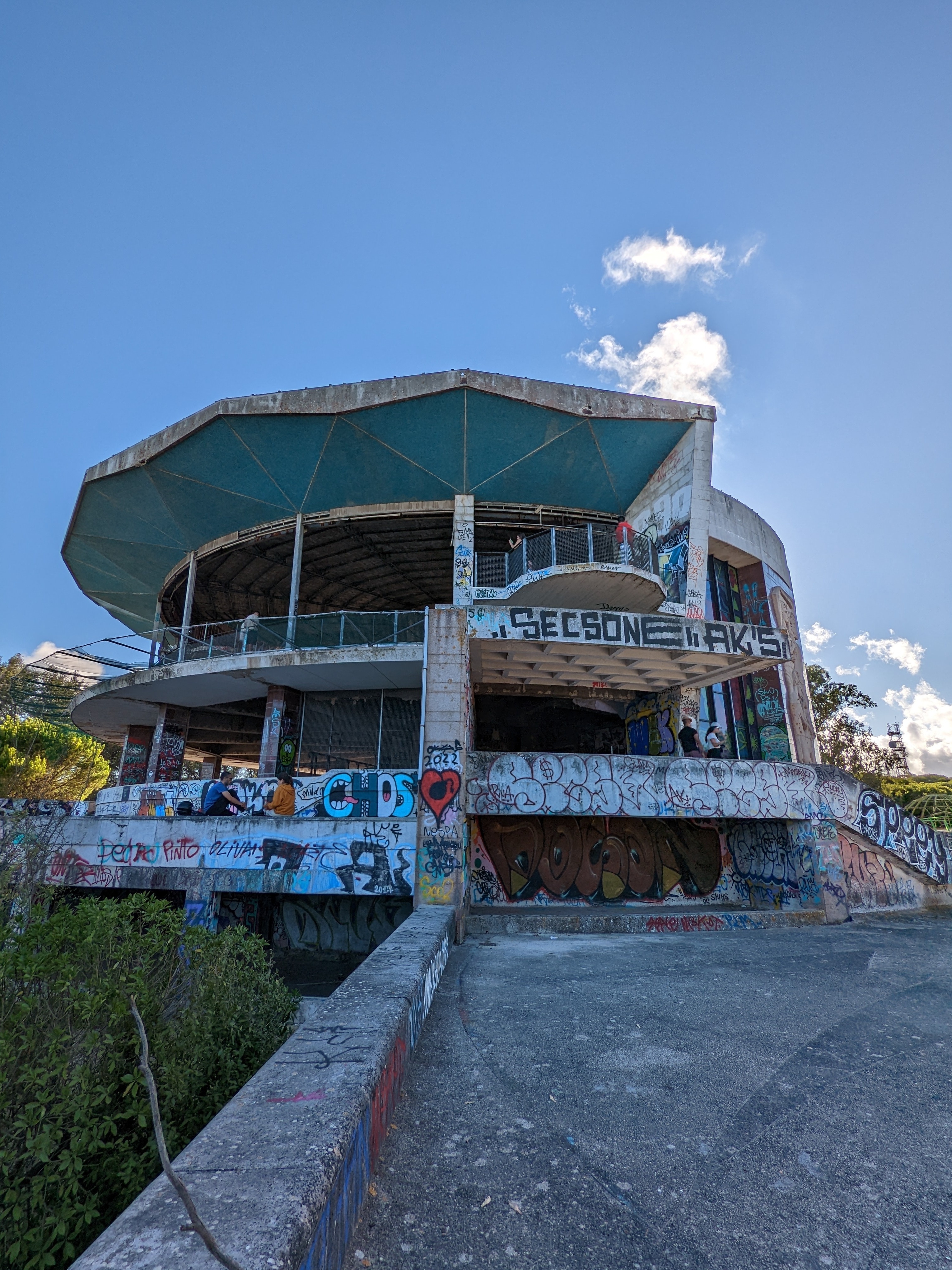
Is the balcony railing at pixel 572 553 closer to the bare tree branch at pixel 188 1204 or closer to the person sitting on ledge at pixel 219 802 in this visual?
the person sitting on ledge at pixel 219 802

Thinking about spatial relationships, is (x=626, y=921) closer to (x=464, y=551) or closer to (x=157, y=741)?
(x=464, y=551)

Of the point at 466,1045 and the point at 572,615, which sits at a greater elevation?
the point at 572,615

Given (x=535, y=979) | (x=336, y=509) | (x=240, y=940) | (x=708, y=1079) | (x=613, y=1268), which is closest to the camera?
(x=613, y=1268)

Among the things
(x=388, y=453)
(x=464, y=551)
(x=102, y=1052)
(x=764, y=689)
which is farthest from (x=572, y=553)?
(x=102, y=1052)

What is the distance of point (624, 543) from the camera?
54.7 ft

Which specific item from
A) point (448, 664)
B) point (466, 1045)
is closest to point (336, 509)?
point (448, 664)

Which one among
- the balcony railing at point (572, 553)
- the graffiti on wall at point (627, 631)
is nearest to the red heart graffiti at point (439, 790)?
the graffiti on wall at point (627, 631)

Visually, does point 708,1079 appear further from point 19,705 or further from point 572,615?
point 19,705

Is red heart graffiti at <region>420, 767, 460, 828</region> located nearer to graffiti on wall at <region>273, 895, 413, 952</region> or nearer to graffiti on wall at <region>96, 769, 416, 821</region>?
graffiti on wall at <region>96, 769, 416, 821</region>

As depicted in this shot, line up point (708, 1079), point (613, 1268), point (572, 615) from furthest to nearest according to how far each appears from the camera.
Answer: point (572, 615) < point (708, 1079) < point (613, 1268)

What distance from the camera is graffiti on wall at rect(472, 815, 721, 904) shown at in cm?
1528

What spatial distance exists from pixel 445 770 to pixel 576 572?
296 inches

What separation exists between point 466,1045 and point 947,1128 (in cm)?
299

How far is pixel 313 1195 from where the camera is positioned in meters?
1.93
